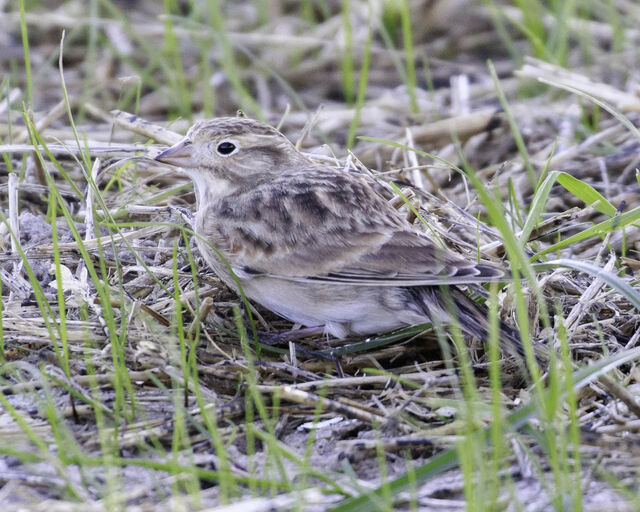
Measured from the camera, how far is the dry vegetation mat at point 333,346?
9.75ft

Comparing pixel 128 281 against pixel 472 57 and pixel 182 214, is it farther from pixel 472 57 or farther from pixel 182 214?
pixel 472 57

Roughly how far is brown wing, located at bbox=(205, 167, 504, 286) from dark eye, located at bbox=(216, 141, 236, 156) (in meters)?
0.27

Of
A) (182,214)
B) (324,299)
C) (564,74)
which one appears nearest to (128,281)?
(182,214)

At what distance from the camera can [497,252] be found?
14.4ft

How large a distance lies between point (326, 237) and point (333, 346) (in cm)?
50

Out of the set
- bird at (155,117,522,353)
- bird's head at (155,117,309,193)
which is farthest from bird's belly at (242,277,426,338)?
bird's head at (155,117,309,193)

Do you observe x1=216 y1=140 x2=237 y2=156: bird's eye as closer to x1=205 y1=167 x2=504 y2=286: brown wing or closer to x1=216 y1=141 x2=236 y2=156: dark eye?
x1=216 y1=141 x2=236 y2=156: dark eye

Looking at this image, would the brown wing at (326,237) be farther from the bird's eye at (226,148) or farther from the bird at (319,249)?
the bird's eye at (226,148)

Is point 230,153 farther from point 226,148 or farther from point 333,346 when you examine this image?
point 333,346

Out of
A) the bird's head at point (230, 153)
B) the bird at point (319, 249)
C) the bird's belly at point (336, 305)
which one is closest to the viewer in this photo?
the bird at point (319, 249)

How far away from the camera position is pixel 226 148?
4.64 m

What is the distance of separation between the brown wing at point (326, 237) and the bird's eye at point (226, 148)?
269 millimetres

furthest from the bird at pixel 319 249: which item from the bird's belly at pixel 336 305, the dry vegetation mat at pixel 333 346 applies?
the dry vegetation mat at pixel 333 346

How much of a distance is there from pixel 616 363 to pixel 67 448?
1.80 m
